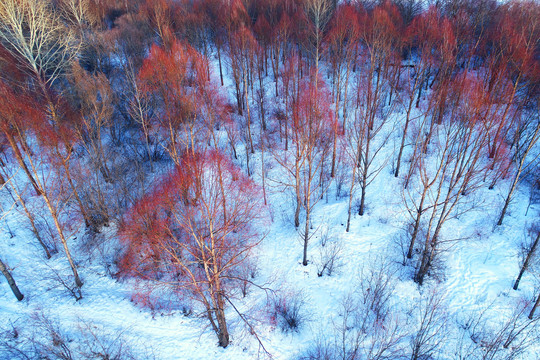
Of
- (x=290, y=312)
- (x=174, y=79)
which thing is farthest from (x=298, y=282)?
(x=174, y=79)

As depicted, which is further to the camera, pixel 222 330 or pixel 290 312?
pixel 290 312

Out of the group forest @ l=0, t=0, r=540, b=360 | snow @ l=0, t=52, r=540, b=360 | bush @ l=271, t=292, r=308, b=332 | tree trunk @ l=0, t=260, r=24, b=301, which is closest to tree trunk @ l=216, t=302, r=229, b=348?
forest @ l=0, t=0, r=540, b=360

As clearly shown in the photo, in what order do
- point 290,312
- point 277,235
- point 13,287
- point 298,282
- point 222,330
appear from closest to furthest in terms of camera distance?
point 222,330 < point 290,312 < point 13,287 < point 298,282 < point 277,235

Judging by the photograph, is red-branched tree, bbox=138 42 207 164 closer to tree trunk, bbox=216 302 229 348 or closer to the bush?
tree trunk, bbox=216 302 229 348

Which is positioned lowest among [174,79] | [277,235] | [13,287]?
[277,235]

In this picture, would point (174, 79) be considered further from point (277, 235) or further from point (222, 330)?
point (222, 330)

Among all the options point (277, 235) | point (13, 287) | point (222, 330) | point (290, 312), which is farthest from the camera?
point (277, 235)

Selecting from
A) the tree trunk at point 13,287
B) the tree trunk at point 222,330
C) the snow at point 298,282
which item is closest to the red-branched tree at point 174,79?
the snow at point 298,282

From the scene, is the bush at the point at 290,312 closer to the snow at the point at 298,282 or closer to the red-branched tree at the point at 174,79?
the snow at the point at 298,282
